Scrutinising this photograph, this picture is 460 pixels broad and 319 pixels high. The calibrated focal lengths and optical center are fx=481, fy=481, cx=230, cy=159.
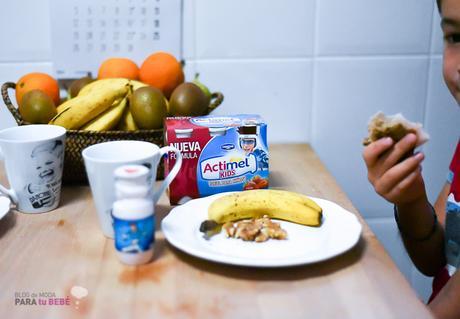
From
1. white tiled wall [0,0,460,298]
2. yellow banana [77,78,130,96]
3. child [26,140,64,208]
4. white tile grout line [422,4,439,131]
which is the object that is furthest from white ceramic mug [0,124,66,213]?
white tile grout line [422,4,439,131]

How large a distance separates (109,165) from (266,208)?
210mm

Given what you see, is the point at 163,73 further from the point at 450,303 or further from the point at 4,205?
the point at 450,303

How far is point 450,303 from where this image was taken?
0.59 metres

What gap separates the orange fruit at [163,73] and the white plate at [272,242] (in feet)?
0.99

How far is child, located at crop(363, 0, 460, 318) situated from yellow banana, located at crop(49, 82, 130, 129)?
42cm

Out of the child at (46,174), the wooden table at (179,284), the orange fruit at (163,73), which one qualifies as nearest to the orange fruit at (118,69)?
the orange fruit at (163,73)

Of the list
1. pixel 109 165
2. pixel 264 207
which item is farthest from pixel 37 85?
pixel 264 207

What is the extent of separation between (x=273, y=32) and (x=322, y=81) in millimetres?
147

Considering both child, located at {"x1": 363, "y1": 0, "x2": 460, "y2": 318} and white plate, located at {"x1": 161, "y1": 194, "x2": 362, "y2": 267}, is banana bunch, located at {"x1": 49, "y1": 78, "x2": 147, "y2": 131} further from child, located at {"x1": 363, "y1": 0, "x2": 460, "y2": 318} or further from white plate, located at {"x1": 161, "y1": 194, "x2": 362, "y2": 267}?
child, located at {"x1": 363, "y1": 0, "x2": 460, "y2": 318}

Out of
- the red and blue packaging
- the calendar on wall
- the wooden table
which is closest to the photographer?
the wooden table

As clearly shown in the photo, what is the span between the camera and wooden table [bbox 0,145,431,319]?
1.50 ft

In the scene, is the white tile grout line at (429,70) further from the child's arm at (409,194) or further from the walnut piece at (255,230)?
the walnut piece at (255,230)

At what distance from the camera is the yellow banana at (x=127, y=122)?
80 cm

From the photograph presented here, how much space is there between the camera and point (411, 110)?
3.45ft
